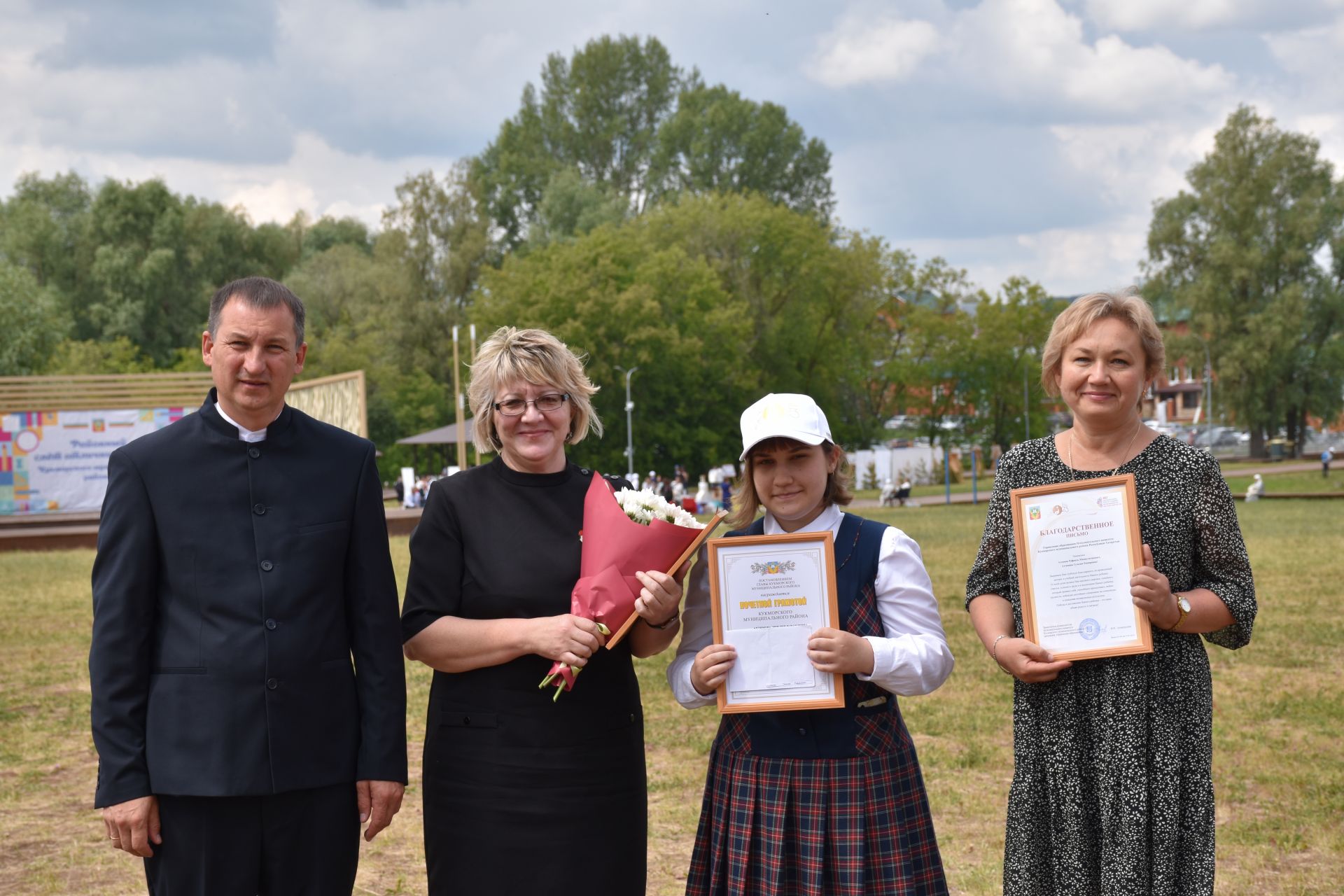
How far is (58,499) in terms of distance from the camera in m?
34.6

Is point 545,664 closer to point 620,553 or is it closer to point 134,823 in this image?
point 620,553

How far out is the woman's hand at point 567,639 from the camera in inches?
128

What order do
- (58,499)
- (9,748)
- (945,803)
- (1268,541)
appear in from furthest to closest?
(58,499) < (1268,541) < (9,748) < (945,803)

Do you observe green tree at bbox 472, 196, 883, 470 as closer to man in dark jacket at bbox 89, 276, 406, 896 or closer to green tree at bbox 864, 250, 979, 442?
green tree at bbox 864, 250, 979, 442

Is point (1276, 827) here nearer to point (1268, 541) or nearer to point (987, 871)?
point (987, 871)

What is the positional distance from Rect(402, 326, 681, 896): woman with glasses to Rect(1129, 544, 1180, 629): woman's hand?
1198mm

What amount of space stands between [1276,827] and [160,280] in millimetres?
58735

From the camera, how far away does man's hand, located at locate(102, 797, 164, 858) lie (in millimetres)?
3033

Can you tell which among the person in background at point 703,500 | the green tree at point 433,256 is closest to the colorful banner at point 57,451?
the person in background at point 703,500

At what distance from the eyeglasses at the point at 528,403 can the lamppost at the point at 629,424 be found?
4840cm

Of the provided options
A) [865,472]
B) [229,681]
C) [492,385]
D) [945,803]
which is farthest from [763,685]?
[865,472]

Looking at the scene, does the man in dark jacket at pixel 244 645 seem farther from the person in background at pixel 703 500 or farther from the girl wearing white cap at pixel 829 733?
the person in background at pixel 703 500

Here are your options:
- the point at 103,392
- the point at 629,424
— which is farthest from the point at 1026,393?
the point at 103,392

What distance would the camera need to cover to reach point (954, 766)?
790 cm
